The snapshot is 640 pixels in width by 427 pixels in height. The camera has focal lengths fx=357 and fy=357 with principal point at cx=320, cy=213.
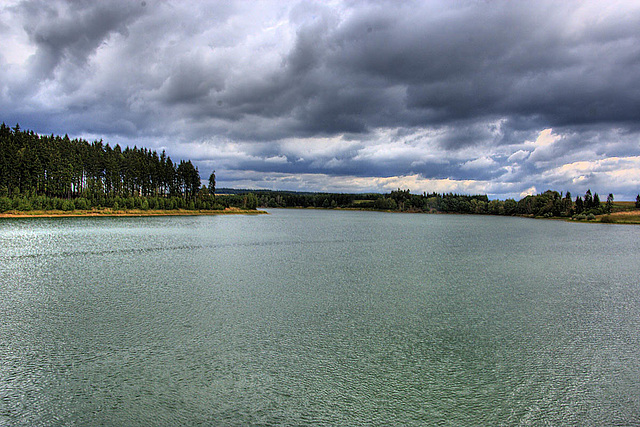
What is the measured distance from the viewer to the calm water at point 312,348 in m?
8.86

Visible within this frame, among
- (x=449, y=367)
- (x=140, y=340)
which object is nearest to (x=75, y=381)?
(x=140, y=340)

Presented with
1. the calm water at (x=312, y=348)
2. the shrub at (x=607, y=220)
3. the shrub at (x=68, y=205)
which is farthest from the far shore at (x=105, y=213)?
the shrub at (x=607, y=220)

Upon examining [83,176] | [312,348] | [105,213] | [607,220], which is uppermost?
[83,176]

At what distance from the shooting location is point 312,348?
12750 millimetres

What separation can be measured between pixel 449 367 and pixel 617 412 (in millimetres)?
4134

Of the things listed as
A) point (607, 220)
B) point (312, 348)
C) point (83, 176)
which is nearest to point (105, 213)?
point (83, 176)

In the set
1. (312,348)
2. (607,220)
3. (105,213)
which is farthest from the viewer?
(607,220)

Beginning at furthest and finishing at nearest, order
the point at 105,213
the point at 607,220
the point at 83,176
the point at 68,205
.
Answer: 1. the point at 607,220
2. the point at 83,176
3. the point at 105,213
4. the point at 68,205

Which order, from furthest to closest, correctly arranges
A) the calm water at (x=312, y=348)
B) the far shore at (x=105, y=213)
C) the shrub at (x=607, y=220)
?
the shrub at (x=607, y=220)
the far shore at (x=105, y=213)
the calm water at (x=312, y=348)

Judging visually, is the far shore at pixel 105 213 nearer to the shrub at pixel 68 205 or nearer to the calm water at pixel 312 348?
the shrub at pixel 68 205

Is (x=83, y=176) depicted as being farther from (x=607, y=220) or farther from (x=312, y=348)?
(x=607, y=220)

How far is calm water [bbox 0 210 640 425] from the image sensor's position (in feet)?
Answer: 29.1

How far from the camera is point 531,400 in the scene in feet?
31.3

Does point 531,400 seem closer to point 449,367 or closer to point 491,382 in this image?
point 491,382
